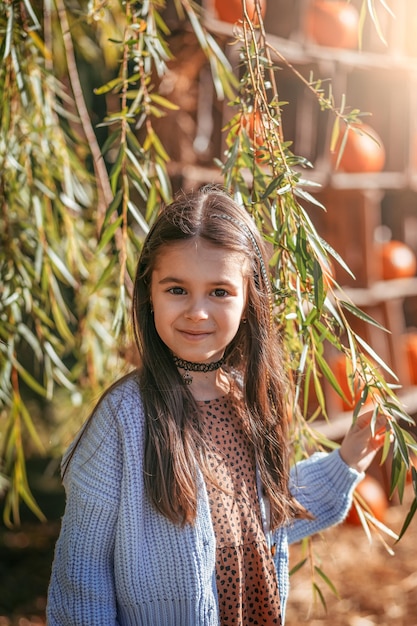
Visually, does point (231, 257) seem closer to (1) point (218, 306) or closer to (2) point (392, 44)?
(1) point (218, 306)

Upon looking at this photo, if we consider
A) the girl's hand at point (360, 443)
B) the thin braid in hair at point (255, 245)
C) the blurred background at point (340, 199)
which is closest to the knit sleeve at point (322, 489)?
the girl's hand at point (360, 443)

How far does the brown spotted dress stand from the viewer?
116 cm

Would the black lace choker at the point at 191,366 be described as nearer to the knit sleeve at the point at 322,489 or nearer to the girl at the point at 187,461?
the girl at the point at 187,461

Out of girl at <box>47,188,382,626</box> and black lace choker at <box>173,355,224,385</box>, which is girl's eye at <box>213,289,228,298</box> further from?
black lace choker at <box>173,355,224,385</box>

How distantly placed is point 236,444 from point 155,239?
Result: 0.34 meters

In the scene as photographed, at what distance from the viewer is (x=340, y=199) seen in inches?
115

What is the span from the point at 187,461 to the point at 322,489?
336 millimetres

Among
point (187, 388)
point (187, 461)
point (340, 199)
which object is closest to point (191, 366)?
point (187, 388)

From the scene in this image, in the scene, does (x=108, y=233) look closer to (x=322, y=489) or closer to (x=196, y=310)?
(x=196, y=310)

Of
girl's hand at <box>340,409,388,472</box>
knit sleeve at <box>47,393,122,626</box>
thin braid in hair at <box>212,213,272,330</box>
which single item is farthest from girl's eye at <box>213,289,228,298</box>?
girl's hand at <box>340,409,388,472</box>

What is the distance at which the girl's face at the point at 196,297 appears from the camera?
1.12 m

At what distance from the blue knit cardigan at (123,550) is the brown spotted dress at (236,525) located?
34 mm

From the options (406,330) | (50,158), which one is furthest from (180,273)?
(406,330)

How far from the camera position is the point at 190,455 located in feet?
3.73
